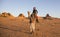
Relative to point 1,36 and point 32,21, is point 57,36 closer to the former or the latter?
point 32,21

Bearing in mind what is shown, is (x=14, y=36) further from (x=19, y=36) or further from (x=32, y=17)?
(x=32, y=17)

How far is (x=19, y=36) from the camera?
16094 mm

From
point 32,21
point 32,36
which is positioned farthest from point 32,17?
point 32,36

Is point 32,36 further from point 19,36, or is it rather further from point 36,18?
point 36,18

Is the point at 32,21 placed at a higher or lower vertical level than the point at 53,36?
higher

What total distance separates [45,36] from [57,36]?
3.61 ft

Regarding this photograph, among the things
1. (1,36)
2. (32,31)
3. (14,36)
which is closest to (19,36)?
(14,36)

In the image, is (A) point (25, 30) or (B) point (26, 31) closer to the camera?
(B) point (26, 31)

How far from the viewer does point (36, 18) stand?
1845cm

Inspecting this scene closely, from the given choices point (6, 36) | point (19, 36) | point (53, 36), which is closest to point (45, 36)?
point (53, 36)

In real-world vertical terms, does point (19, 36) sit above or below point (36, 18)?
below

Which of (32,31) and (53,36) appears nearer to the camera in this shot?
(53,36)

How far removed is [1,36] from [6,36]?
1.55ft

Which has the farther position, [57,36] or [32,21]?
[32,21]
